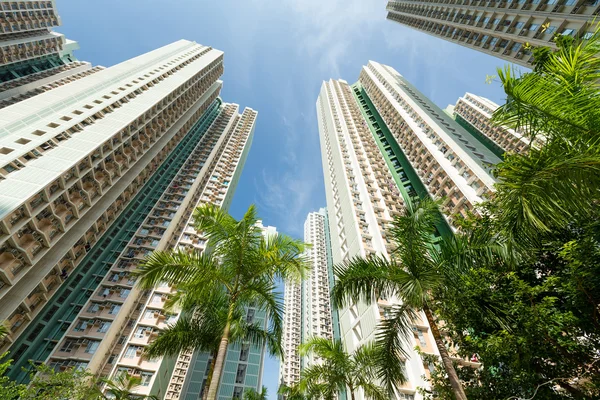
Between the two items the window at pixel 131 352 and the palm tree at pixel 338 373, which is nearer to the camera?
the palm tree at pixel 338 373

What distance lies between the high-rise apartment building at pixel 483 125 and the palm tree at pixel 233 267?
202ft

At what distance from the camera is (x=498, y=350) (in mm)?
6234

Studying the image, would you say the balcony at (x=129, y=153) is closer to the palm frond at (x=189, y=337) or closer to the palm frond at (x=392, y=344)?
the palm frond at (x=189, y=337)

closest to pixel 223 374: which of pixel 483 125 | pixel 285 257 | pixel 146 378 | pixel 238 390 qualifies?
pixel 238 390

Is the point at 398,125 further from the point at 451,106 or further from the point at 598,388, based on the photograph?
the point at 451,106

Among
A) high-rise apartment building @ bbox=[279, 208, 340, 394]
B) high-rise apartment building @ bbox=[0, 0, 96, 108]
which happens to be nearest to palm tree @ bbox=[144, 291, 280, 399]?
high-rise apartment building @ bbox=[279, 208, 340, 394]

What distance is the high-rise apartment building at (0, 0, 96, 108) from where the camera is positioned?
1834 inches

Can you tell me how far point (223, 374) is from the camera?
4838 cm

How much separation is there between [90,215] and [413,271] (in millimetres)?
33384

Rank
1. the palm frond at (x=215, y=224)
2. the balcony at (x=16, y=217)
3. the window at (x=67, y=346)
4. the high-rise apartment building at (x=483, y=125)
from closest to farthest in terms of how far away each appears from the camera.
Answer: the palm frond at (x=215, y=224), the balcony at (x=16, y=217), the window at (x=67, y=346), the high-rise apartment building at (x=483, y=125)

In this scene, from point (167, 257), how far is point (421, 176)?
38.1 metres

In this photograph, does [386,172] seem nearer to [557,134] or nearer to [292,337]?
A: [557,134]

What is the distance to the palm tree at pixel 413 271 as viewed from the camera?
276 inches

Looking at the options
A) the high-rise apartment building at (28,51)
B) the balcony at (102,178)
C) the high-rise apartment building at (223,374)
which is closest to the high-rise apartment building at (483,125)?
the high-rise apartment building at (223,374)
